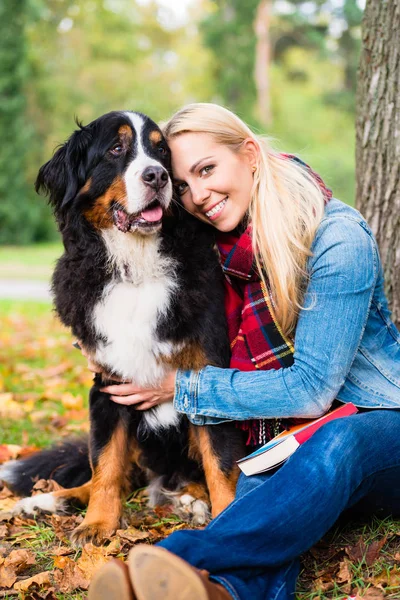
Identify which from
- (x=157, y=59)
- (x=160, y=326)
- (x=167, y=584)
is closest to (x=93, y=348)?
(x=160, y=326)

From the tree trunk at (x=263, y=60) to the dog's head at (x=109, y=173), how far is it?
798 inches

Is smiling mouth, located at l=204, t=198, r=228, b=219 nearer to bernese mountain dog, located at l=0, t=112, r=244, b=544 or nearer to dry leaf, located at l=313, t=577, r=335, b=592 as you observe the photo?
bernese mountain dog, located at l=0, t=112, r=244, b=544

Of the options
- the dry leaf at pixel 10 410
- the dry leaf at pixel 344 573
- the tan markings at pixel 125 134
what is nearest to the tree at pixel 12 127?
the dry leaf at pixel 10 410

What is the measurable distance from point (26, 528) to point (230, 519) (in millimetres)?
1206

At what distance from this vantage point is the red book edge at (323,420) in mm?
2385

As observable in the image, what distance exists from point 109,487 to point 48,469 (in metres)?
0.57

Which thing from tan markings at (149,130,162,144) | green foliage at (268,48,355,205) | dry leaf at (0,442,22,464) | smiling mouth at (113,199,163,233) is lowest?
green foliage at (268,48,355,205)

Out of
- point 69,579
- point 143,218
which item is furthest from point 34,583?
point 143,218

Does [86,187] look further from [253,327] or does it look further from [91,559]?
[91,559]

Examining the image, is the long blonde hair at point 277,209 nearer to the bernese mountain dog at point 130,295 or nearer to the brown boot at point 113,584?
the bernese mountain dog at point 130,295

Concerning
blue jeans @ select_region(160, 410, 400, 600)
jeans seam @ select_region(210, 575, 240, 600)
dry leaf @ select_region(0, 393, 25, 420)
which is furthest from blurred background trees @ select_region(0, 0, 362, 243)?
jeans seam @ select_region(210, 575, 240, 600)

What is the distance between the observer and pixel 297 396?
2445 millimetres

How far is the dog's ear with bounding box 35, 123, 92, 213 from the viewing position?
286 centimetres

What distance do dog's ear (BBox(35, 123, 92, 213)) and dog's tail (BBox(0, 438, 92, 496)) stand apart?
1.25 meters
